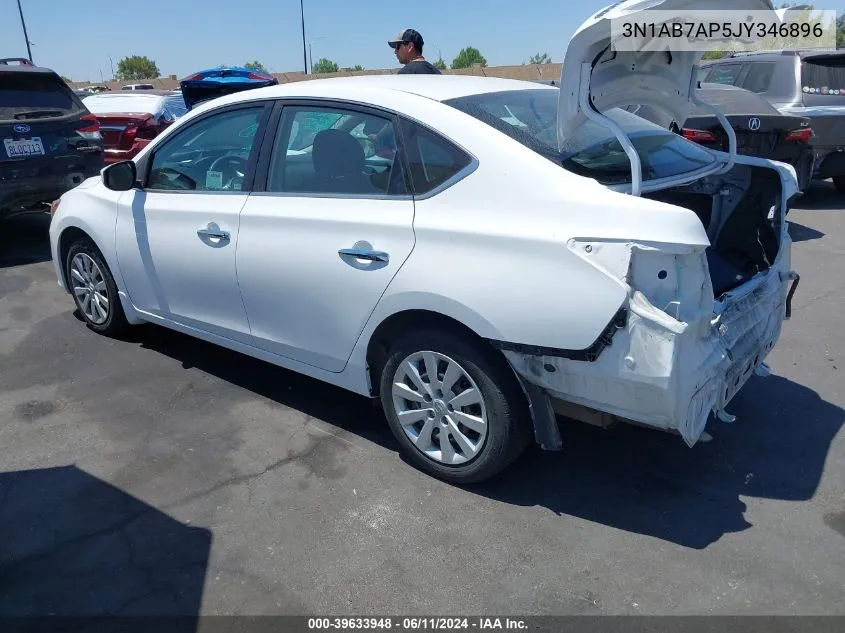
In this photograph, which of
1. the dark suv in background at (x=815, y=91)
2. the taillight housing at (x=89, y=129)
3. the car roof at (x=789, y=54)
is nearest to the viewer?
the taillight housing at (x=89, y=129)

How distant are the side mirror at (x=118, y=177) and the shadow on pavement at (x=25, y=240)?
12.5 feet

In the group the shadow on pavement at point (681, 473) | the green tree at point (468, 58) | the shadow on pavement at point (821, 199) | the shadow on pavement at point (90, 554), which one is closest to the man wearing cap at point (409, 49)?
the shadow on pavement at point (681, 473)

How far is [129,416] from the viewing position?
410 cm

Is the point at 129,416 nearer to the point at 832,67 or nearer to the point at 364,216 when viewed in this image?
the point at 364,216

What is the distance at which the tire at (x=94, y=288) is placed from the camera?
16.1ft

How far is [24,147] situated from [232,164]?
4308 mm

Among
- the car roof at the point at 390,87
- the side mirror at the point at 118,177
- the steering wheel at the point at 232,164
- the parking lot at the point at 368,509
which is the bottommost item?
the parking lot at the point at 368,509

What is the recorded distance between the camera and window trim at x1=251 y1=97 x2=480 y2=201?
3.12 meters

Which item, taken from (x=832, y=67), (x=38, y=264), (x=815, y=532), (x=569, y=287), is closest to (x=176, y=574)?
(x=569, y=287)

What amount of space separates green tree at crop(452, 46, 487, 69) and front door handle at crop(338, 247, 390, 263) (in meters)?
76.6

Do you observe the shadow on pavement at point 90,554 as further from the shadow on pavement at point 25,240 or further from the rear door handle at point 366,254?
the shadow on pavement at point 25,240

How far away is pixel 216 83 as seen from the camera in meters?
8.84

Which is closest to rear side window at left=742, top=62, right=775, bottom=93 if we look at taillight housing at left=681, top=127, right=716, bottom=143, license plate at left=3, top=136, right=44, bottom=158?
taillight housing at left=681, top=127, right=716, bottom=143

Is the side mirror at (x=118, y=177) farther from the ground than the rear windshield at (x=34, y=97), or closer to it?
closer to it
